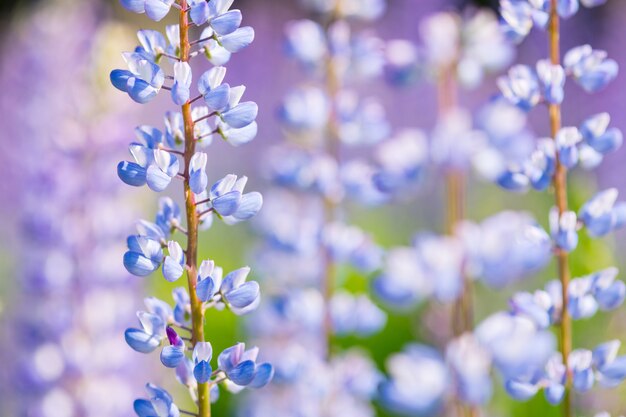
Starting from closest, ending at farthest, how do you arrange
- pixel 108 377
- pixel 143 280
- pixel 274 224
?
pixel 274 224, pixel 108 377, pixel 143 280

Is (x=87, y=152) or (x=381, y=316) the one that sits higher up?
(x=87, y=152)

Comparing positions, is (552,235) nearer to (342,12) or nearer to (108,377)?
(342,12)

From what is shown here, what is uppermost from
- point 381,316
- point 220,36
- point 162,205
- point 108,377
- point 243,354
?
point 220,36

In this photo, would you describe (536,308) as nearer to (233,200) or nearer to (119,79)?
(233,200)

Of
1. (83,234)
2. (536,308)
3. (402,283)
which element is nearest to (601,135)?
(536,308)

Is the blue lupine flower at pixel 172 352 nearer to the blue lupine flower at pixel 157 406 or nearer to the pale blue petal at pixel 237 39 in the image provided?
the blue lupine flower at pixel 157 406

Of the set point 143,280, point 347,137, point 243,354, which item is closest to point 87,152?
point 143,280
